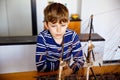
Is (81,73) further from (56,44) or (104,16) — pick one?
(104,16)

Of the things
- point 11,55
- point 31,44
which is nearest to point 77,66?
point 31,44

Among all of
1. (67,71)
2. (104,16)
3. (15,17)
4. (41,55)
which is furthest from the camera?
(15,17)

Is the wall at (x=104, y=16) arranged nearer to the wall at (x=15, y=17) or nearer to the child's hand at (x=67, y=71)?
the wall at (x=15, y=17)

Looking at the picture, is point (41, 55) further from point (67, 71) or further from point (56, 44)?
point (67, 71)

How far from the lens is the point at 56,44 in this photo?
1.00m

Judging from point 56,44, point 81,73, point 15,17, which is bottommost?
point 81,73

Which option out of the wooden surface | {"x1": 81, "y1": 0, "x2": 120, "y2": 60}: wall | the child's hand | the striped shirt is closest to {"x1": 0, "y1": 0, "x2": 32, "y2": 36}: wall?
{"x1": 81, "y1": 0, "x2": 120, "y2": 60}: wall

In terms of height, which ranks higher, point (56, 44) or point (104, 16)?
point (104, 16)

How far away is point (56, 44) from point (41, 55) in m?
0.11

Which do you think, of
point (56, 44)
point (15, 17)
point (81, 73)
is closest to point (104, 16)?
point (15, 17)

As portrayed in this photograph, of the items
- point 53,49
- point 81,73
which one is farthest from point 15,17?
point 81,73

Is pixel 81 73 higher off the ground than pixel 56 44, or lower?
lower

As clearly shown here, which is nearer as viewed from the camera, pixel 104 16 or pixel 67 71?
pixel 67 71

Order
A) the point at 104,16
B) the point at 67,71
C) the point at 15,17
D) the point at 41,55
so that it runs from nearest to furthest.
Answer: the point at 67,71, the point at 41,55, the point at 104,16, the point at 15,17
